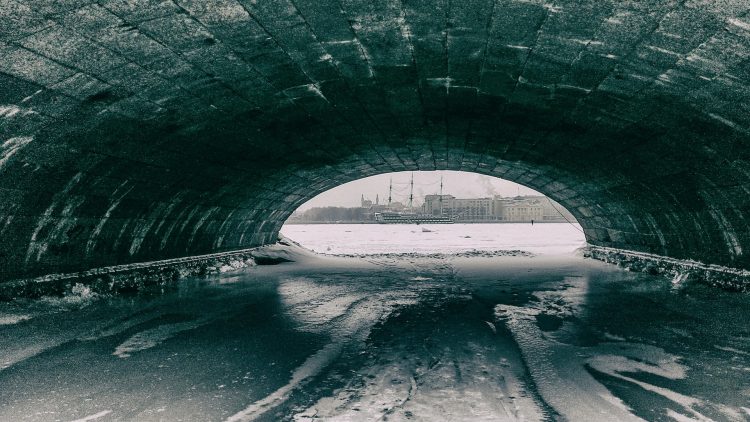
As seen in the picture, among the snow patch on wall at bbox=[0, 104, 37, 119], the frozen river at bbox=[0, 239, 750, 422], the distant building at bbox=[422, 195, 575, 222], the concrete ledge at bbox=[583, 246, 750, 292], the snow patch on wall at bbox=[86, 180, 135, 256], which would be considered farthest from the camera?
the distant building at bbox=[422, 195, 575, 222]

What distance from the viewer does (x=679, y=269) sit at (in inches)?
478

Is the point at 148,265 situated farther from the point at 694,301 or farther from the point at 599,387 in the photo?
the point at 694,301

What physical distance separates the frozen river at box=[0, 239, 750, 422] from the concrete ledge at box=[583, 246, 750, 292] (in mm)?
1175

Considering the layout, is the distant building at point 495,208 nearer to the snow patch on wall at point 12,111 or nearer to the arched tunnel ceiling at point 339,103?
the arched tunnel ceiling at point 339,103

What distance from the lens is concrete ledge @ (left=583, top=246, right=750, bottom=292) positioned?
31.9ft

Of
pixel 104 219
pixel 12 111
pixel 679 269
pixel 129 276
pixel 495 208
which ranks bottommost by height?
pixel 129 276

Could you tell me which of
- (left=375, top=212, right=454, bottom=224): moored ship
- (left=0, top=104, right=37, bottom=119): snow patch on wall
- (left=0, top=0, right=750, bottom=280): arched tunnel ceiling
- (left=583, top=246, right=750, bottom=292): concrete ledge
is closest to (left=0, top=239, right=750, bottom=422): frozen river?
(left=583, top=246, right=750, bottom=292): concrete ledge

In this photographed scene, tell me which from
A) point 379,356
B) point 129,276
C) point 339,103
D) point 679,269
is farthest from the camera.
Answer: point 679,269

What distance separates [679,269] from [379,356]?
11214 millimetres

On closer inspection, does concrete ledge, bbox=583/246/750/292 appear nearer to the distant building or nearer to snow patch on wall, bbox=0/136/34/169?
snow patch on wall, bbox=0/136/34/169

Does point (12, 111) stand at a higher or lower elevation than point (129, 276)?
higher

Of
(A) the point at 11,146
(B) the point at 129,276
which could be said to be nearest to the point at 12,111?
(A) the point at 11,146

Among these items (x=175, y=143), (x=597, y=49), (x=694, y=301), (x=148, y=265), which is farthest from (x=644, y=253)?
(x=148, y=265)

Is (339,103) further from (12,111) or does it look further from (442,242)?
(442,242)
